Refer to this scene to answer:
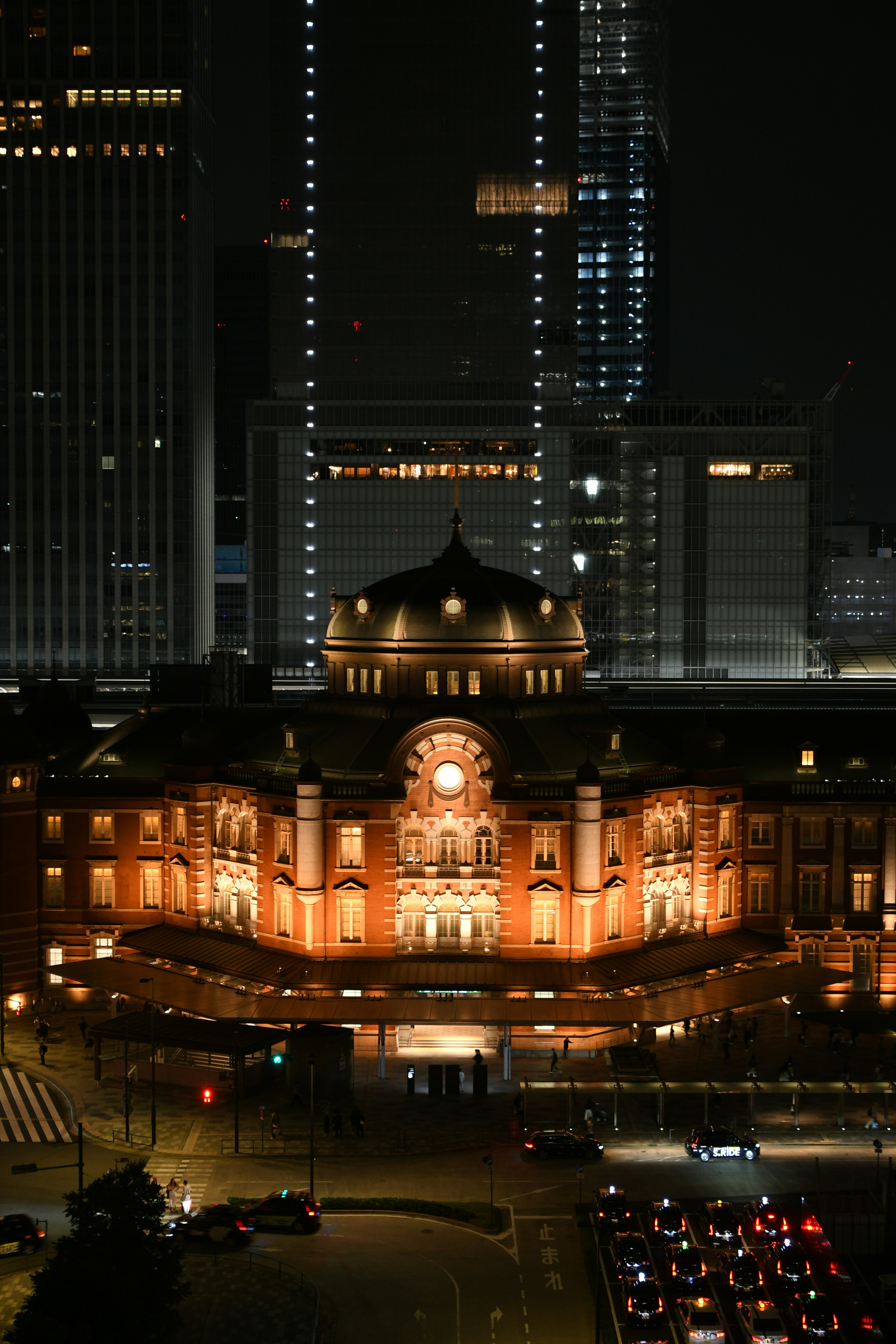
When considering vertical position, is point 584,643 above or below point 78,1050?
above

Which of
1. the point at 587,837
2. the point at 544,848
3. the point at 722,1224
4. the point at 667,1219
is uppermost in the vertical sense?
the point at 587,837

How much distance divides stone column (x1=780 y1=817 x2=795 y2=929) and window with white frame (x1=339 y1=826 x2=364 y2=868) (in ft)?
91.5

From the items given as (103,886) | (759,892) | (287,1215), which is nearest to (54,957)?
(103,886)

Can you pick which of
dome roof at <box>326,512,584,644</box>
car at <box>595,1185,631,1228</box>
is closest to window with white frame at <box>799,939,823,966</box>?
dome roof at <box>326,512,584,644</box>

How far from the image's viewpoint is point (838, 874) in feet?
335

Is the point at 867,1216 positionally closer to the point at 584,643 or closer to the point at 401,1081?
the point at 401,1081

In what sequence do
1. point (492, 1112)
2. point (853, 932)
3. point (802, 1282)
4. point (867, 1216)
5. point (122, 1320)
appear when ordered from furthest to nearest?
1. point (853, 932)
2. point (492, 1112)
3. point (867, 1216)
4. point (802, 1282)
5. point (122, 1320)

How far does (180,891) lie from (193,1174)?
108 ft

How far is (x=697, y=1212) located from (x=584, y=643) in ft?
144

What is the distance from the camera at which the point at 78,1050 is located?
8938 centimetres

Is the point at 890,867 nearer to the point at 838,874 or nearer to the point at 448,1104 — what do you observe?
the point at 838,874

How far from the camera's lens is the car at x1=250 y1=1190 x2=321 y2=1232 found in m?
63.5

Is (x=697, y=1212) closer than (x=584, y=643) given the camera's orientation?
Yes

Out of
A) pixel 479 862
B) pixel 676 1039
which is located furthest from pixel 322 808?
pixel 676 1039
